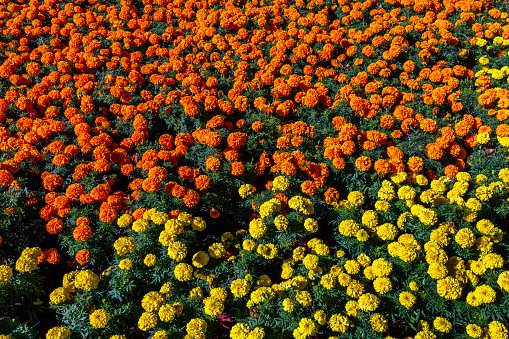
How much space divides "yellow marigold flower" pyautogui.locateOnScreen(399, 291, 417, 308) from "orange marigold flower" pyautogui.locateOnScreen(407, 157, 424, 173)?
196cm

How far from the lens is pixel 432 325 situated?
3986 millimetres

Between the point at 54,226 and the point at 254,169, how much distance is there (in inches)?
101

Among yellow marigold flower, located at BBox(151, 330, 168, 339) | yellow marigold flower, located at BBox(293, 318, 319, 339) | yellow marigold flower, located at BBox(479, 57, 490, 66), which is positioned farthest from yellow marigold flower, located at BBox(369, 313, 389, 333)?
yellow marigold flower, located at BBox(479, 57, 490, 66)

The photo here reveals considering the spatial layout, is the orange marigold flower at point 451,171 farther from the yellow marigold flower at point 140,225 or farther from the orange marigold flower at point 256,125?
the yellow marigold flower at point 140,225

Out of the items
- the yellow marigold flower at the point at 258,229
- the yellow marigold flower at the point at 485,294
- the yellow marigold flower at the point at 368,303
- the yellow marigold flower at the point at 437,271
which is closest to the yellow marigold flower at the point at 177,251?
the yellow marigold flower at the point at 258,229

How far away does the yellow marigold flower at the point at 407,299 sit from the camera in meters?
3.75

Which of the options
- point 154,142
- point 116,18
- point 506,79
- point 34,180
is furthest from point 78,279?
point 506,79

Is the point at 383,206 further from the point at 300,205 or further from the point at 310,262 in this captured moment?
the point at 310,262

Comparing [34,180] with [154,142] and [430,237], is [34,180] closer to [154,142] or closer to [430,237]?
[154,142]

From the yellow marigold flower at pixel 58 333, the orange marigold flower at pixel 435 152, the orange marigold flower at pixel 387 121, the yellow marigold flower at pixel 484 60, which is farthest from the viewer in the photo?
the yellow marigold flower at pixel 484 60

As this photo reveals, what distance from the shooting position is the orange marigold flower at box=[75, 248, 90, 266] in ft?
14.3

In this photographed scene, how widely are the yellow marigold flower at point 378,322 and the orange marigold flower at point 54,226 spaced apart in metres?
3.50

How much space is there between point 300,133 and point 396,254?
232 cm

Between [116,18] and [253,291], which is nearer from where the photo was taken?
[253,291]
